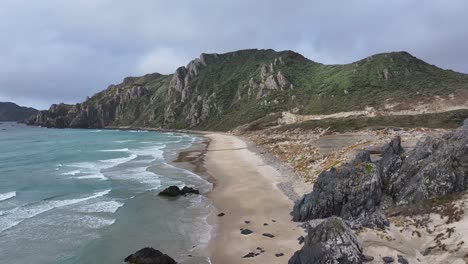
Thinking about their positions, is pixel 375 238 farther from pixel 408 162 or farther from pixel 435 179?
pixel 408 162

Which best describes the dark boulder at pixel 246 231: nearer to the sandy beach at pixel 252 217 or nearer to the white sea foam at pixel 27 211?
the sandy beach at pixel 252 217

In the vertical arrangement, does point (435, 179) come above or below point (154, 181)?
above

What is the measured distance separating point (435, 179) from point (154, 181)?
33.9 m

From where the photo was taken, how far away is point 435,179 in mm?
24594

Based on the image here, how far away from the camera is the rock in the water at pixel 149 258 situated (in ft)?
71.3

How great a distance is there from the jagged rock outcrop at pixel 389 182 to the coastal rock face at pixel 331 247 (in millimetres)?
3972

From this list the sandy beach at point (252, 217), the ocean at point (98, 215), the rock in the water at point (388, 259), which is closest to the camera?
the rock in the water at point (388, 259)

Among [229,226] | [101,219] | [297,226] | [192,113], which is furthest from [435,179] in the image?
[192,113]

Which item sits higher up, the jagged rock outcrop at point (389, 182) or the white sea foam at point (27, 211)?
the jagged rock outcrop at point (389, 182)

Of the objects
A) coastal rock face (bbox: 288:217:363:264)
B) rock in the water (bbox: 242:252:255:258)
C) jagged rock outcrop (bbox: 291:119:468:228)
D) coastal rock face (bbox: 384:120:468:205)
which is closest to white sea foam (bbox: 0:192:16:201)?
rock in the water (bbox: 242:252:255:258)

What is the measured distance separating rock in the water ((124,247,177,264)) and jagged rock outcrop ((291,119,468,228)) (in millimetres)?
11241

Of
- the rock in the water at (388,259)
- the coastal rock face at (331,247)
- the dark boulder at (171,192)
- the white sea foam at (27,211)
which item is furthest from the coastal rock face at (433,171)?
the white sea foam at (27,211)

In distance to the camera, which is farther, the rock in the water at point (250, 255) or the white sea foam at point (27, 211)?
the white sea foam at point (27, 211)

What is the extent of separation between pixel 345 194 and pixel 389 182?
3.29 meters
